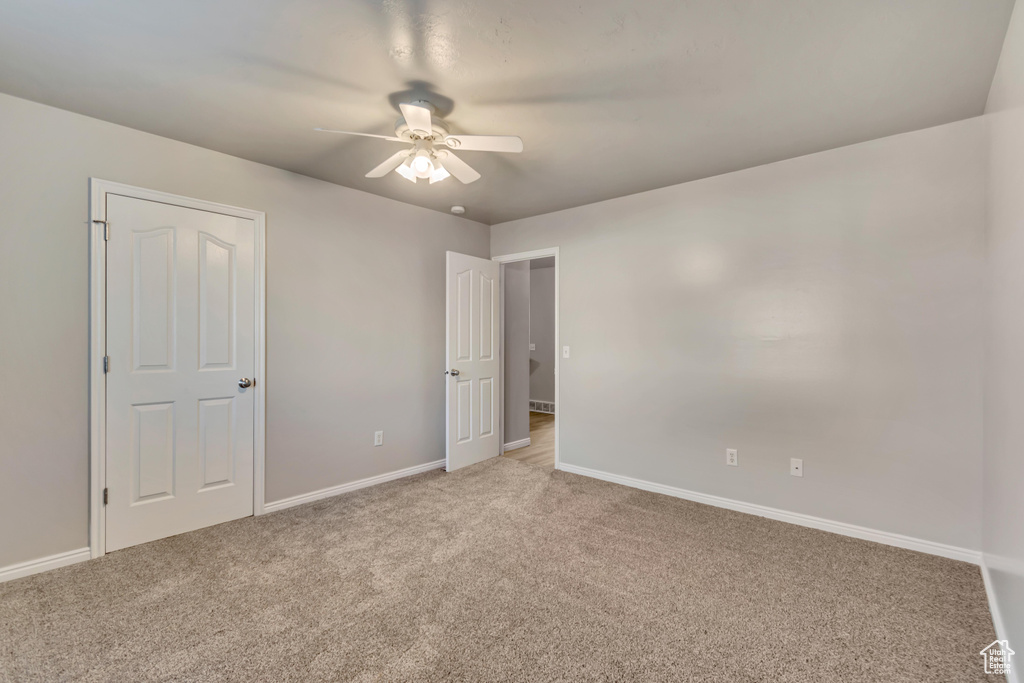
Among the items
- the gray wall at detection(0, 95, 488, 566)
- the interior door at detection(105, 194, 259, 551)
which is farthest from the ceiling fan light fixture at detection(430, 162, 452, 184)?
the interior door at detection(105, 194, 259, 551)

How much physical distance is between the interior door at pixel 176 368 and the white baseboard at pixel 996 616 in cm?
381

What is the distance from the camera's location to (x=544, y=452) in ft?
15.6

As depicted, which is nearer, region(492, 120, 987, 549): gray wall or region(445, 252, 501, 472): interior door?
region(492, 120, 987, 549): gray wall

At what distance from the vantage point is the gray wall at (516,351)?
192 inches

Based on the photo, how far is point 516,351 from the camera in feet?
16.4

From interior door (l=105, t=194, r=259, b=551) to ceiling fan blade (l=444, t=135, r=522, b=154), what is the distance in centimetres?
168

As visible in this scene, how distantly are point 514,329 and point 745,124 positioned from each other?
3.03 metres

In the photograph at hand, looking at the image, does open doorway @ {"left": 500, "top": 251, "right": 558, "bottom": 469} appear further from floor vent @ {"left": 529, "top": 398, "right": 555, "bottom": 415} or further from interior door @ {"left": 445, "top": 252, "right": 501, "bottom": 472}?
floor vent @ {"left": 529, "top": 398, "right": 555, "bottom": 415}

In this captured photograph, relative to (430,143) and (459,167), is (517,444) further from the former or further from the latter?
(430,143)

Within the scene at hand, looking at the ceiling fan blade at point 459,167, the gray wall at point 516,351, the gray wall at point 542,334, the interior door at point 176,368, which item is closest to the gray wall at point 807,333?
the gray wall at point 516,351

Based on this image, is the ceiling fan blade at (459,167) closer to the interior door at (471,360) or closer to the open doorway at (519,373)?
the interior door at (471,360)

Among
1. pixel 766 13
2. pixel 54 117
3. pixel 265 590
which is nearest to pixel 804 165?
pixel 766 13

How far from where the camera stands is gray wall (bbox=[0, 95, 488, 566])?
7.36 ft

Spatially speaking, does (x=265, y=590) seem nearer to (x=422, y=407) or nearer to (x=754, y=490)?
(x=422, y=407)
